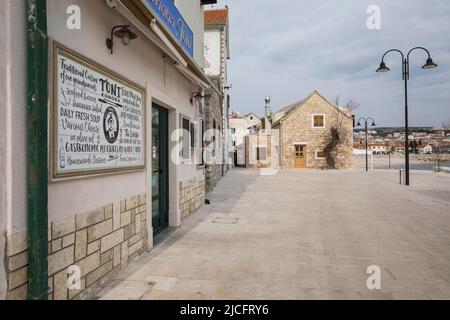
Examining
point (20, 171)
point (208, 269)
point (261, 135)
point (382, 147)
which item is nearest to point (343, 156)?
point (261, 135)

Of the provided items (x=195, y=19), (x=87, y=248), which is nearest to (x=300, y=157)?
(x=195, y=19)

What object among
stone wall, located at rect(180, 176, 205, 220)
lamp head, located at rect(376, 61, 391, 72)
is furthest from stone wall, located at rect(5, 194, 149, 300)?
lamp head, located at rect(376, 61, 391, 72)

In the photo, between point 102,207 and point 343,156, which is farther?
point 343,156

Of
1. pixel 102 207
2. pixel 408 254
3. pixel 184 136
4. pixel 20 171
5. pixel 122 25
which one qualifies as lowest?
pixel 408 254

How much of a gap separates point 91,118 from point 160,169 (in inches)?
115

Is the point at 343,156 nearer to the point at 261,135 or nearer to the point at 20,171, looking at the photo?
the point at 261,135

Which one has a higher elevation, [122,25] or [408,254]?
[122,25]

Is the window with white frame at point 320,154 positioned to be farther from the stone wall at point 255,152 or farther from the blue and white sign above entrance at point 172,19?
the blue and white sign above entrance at point 172,19

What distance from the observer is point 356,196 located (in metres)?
11.2

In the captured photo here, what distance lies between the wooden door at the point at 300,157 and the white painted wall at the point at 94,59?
25.1 m

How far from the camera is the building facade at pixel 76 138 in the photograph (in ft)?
7.50

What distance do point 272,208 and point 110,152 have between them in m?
5.84

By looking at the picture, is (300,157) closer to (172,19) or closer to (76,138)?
(172,19)

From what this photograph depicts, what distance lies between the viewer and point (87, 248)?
10.6 ft
